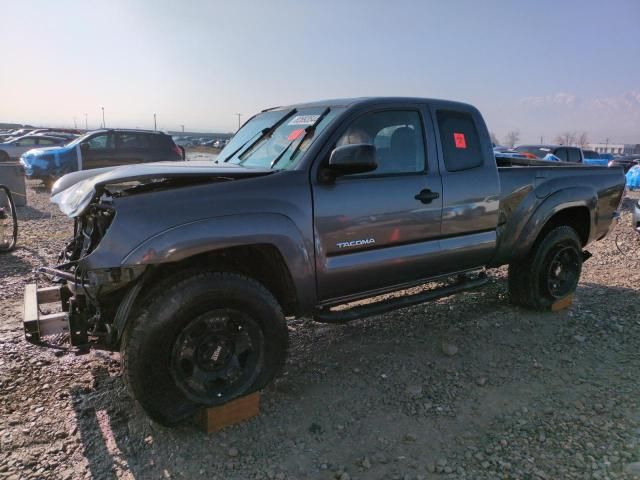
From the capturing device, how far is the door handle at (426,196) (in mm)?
3648

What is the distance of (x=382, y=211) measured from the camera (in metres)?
3.43

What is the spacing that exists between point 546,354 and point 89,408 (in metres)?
3.56

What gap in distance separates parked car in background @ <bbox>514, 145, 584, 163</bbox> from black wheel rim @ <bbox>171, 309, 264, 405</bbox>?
16.5 m

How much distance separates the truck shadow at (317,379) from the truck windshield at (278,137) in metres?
1.62

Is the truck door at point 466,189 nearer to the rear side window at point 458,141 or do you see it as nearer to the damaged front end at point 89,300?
the rear side window at point 458,141

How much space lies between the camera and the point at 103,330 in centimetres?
289

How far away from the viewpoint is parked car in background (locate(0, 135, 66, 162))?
20703 mm

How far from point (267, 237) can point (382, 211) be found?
0.92 metres

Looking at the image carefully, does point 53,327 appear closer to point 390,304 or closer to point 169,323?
point 169,323

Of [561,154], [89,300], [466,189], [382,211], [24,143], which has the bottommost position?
[89,300]

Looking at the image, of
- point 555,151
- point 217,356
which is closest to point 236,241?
point 217,356

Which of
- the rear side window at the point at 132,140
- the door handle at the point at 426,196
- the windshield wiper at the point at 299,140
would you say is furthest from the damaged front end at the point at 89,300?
the rear side window at the point at 132,140

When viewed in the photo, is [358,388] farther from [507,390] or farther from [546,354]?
[546,354]

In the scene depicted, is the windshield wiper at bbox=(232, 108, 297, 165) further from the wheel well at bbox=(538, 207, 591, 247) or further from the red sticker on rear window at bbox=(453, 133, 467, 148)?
the wheel well at bbox=(538, 207, 591, 247)
